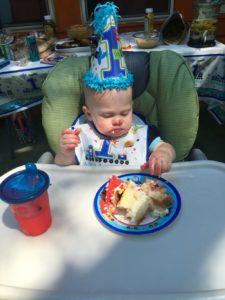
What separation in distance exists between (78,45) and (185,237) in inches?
70.4

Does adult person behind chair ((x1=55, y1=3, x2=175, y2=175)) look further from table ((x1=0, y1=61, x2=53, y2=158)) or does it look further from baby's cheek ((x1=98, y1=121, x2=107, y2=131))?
table ((x1=0, y1=61, x2=53, y2=158))

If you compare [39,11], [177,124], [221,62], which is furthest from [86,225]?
[39,11]

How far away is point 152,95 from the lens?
130 centimetres

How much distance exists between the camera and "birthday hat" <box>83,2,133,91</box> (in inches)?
40.9

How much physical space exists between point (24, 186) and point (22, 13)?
2502 mm

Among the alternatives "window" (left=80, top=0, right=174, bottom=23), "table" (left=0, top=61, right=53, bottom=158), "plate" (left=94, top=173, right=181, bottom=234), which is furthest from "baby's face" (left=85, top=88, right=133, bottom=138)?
"window" (left=80, top=0, right=174, bottom=23)

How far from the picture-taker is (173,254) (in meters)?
0.73

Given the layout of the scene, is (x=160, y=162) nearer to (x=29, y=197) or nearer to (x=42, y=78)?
(x=29, y=197)

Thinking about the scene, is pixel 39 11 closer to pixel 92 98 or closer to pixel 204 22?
pixel 204 22

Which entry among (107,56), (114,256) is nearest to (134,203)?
(114,256)

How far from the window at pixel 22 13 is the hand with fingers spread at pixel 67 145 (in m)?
1.96

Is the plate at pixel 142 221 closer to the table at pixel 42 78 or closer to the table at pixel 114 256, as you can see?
the table at pixel 114 256

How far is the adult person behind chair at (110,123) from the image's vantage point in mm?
1049

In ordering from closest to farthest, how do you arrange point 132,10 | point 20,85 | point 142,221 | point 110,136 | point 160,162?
point 142,221 < point 160,162 < point 110,136 < point 20,85 < point 132,10
